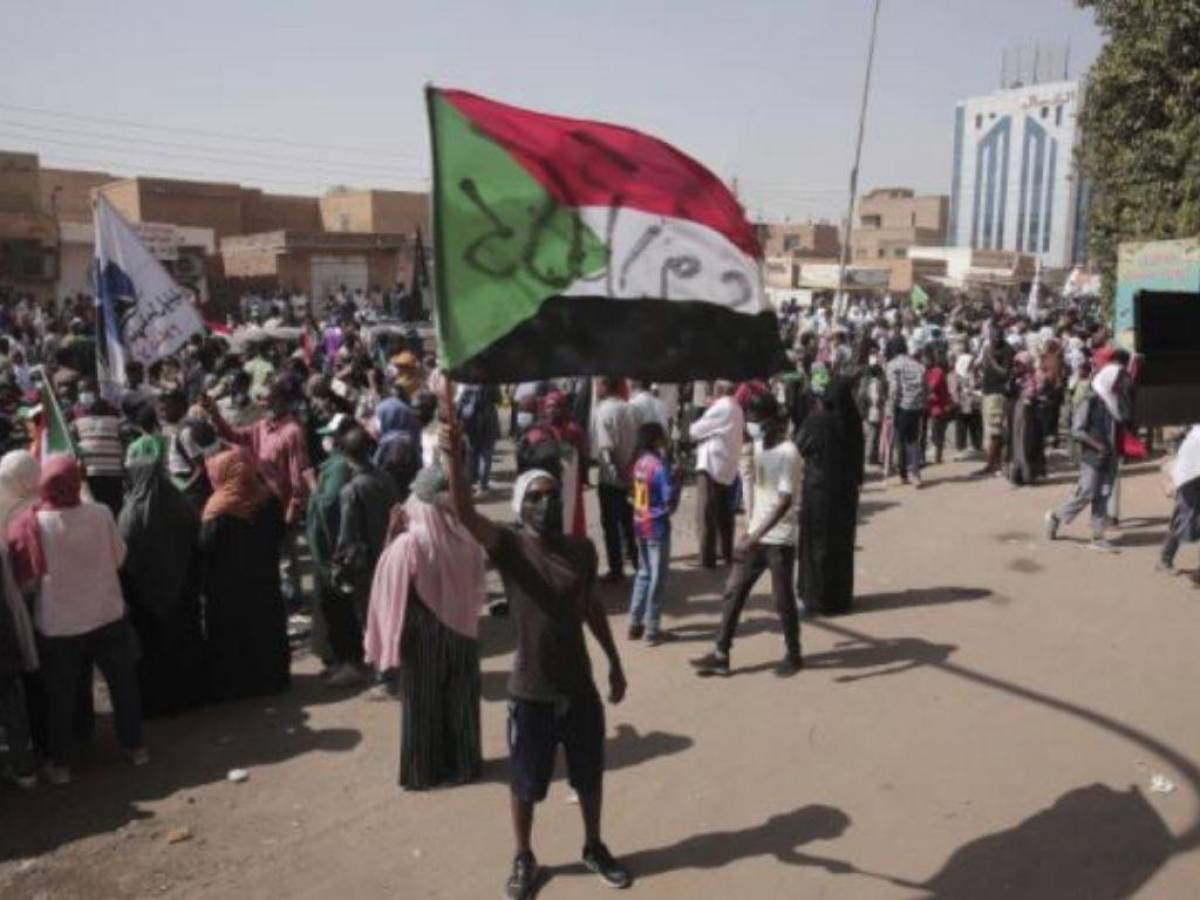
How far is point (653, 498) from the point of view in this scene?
276 inches

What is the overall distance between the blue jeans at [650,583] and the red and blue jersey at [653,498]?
0.24 ft

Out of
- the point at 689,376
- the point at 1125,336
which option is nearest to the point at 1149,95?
the point at 1125,336

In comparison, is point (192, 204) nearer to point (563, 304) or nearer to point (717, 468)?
point (717, 468)

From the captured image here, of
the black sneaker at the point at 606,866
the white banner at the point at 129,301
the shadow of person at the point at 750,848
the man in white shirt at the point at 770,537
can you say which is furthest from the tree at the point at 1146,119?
the black sneaker at the point at 606,866

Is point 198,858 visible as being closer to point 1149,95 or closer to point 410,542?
point 410,542

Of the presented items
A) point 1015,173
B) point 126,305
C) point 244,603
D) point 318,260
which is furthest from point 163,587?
point 1015,173

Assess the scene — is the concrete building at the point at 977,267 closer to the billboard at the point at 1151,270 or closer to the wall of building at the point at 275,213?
the wall of building at the point at 275,213

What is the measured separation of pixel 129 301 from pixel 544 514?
638 cm

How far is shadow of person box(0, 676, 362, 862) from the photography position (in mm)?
4945

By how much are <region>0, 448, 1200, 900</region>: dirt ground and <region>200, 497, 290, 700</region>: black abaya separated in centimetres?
22

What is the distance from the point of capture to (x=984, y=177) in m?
122

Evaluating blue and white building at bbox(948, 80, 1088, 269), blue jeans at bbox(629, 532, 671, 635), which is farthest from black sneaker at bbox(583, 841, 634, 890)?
blue and white building at bbox(948, 80, 1088, 269)

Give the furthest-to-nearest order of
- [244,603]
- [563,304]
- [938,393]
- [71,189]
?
1. [71,189]
2. [938,393]
3. [244,603]
4. [563,304]

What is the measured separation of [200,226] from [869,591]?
1674 inches
